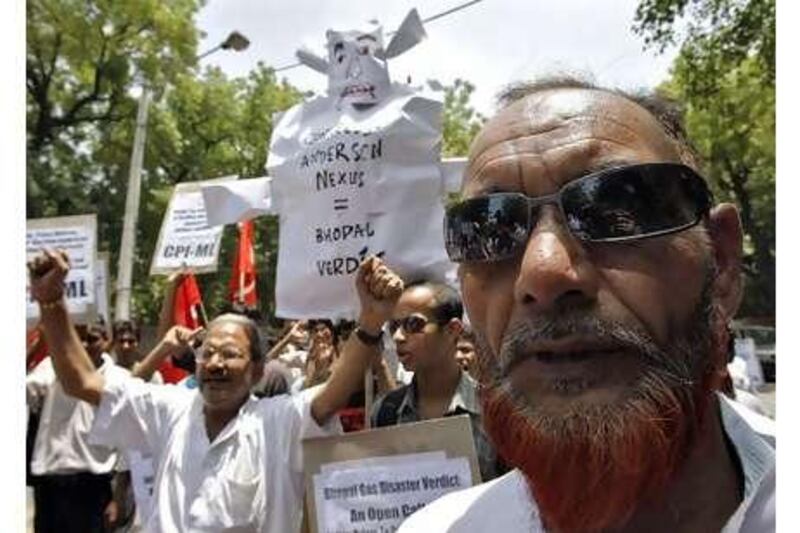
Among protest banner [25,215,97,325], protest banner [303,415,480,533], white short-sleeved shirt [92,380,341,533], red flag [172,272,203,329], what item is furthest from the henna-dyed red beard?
red flag [172,272,203,329]

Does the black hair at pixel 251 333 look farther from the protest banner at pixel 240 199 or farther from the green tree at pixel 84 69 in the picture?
the green tree at pixel 84 69

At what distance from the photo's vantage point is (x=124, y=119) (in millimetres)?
22000

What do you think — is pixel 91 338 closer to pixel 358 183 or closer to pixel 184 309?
pixel 184 309

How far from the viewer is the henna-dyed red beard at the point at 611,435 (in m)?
1.24

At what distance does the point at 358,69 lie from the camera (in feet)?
12.8

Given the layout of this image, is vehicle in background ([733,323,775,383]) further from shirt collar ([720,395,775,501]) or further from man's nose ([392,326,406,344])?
shirt collar ([720,395,775,501])

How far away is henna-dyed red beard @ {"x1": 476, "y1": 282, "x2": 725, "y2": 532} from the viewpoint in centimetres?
124

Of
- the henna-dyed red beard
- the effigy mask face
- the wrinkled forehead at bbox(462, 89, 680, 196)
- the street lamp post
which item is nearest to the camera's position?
the henna-dyed red beard

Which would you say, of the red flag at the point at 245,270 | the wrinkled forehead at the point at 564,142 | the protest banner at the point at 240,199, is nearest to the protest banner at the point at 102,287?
the red flag at the point at 245,270

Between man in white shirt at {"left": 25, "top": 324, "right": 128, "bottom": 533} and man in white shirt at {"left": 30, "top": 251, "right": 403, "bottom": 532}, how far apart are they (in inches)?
114

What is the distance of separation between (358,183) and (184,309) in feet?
13.4

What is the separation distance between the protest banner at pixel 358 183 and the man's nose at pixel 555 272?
7.98 feet
